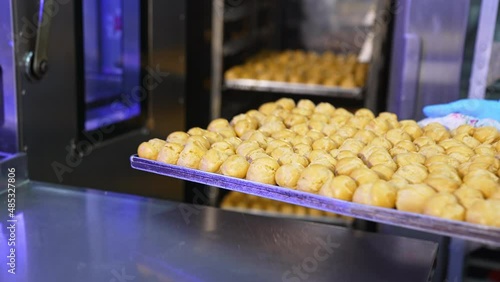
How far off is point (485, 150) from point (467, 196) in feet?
0.98

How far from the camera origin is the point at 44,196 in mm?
1634

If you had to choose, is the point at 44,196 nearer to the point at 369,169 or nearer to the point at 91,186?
the point at 91,186

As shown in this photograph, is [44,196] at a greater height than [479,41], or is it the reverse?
[479,41]

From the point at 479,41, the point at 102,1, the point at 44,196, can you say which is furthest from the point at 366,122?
the point at 102,1

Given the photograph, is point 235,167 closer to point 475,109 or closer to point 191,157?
point 191,157

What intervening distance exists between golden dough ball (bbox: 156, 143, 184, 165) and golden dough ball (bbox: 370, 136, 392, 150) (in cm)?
47

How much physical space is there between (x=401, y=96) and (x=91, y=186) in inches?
55.2

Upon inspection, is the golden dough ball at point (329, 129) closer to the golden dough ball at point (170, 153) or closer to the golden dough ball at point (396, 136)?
the golden dough ball at point (396, 136)

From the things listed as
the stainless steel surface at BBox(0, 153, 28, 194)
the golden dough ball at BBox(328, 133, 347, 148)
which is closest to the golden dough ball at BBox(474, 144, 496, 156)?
the golden dough ball at BBox(328, 133, 347, 148)

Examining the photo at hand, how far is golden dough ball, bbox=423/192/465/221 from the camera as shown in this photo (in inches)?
40.9

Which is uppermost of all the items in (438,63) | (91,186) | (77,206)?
(438,63)

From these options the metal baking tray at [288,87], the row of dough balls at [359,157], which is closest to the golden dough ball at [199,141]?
the row of dough balls at [359,157]

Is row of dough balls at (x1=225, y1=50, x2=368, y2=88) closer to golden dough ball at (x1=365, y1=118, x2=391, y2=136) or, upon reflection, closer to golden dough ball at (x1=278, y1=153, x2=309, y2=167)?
golden dough ball at (x1=365, y1=118, x2=391, y2=136)

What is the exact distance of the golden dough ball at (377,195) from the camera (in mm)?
1101
